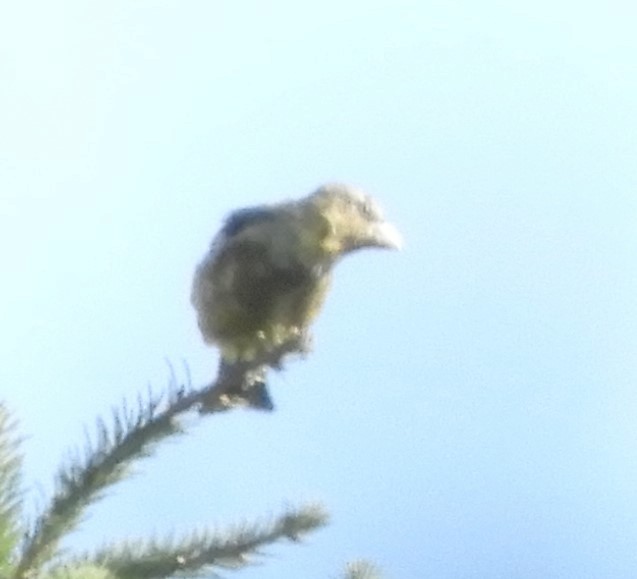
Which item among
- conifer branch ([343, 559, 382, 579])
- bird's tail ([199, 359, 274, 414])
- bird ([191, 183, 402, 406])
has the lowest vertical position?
conifer branch ([343, 559, 382, 579])

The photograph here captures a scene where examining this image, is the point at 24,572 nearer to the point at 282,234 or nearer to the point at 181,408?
the point at 181,408

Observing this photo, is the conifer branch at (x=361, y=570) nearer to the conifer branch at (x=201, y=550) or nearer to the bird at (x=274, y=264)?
the conifer branch at (x=201, y=550)

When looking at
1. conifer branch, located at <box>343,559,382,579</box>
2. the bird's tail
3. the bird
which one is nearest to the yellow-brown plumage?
the bird

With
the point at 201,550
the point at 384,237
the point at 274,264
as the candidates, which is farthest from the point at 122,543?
the point at 384,237

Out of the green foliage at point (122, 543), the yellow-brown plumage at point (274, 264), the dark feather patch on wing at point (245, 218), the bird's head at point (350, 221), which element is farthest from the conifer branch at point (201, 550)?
the bird's head at point (350, 221)

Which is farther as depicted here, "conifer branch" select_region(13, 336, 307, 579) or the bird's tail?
the bird's tail

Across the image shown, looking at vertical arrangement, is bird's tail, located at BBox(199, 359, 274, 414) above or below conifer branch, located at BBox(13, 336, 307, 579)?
above

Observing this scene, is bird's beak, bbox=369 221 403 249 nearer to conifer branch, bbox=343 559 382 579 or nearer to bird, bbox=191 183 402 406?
bird, bbox=191 183 402 406

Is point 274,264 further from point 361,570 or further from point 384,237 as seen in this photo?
point 361,570
